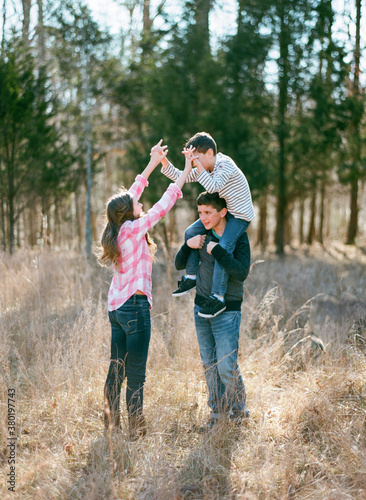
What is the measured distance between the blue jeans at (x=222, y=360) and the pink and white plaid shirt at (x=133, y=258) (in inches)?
22.2

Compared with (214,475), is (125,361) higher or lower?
higher

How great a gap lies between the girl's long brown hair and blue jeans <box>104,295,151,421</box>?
1.09ft

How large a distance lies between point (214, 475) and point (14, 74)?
10.6 meters

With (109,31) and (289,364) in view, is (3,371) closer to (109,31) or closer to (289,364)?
(289,364)

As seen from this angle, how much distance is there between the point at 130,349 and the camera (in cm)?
318

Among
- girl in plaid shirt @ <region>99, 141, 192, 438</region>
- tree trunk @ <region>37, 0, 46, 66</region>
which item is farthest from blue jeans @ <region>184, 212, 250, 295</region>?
tree trunk @ <region>37, 0, 46, 66</region>

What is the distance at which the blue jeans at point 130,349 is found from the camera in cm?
316

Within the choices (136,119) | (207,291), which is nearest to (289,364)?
(207,291)

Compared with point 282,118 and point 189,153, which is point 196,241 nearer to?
point 189,153

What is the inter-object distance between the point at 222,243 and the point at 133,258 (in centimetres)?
67

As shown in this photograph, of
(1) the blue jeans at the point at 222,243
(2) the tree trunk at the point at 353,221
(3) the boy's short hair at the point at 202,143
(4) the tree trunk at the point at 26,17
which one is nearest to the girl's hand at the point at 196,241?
(1) the blue jeans at the point at 222,243

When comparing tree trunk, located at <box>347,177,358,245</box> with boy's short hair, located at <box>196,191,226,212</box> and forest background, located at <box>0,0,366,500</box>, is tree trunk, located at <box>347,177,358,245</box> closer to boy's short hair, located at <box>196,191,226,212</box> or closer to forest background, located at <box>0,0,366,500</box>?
forest background, located at <box>0,0,366,500</box>

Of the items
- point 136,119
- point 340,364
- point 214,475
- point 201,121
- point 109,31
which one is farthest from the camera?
point 136,119

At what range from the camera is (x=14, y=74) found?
10852 mm
